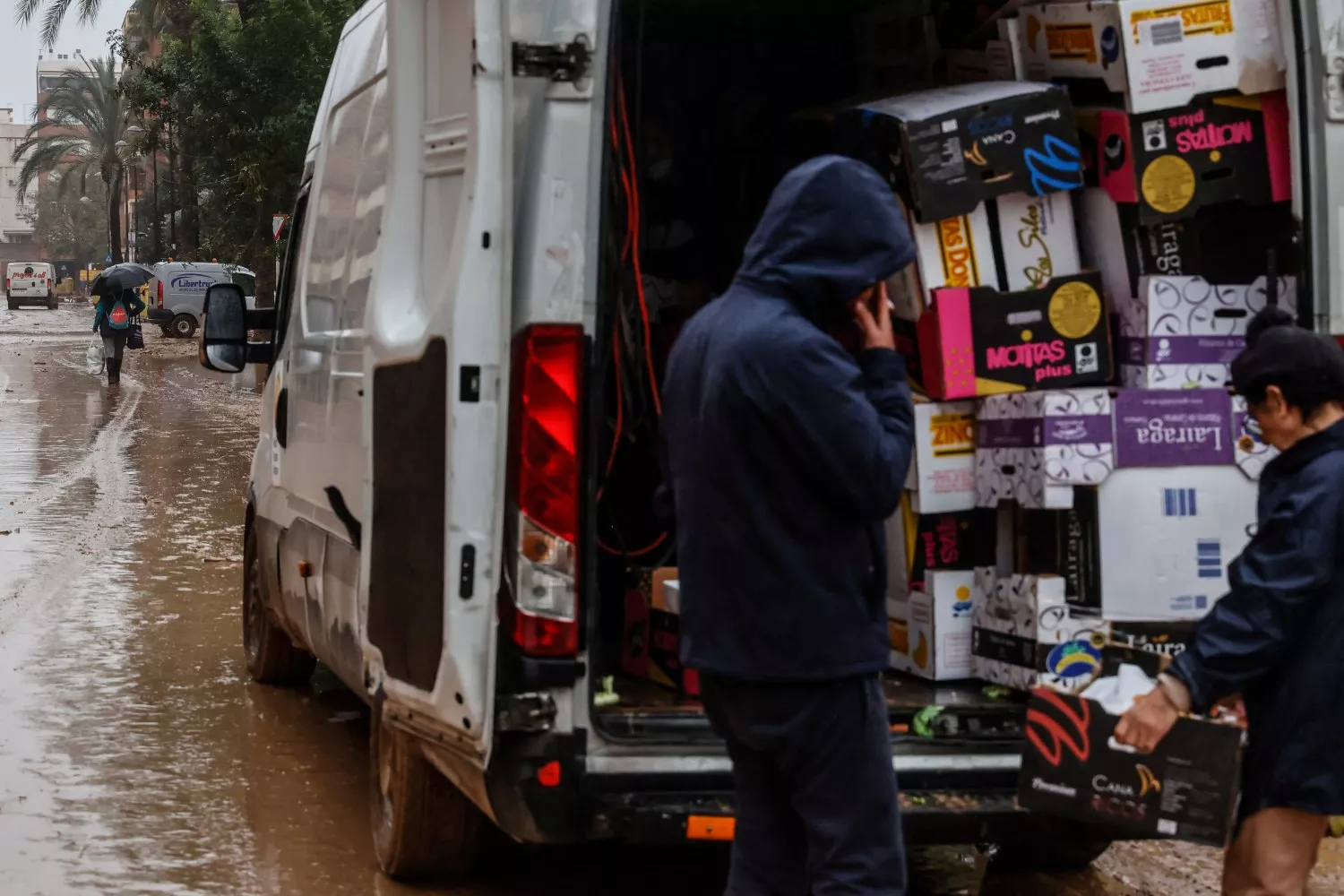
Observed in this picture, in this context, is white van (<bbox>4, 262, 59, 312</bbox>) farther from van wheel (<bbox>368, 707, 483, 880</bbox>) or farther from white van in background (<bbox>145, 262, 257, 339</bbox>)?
van wheel (<bbox>368, 707, 483, 880</bbox>)

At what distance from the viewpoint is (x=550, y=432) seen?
414 centimetres

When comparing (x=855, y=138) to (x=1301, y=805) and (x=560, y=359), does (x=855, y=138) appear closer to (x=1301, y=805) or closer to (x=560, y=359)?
(x=560, y=359)

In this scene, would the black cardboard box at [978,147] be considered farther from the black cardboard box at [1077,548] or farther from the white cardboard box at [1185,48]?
the black cardboard box at [1077,548]

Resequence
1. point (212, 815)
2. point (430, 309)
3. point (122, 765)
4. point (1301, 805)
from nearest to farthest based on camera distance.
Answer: point (1301, 805)
point (430, 309)
point (212, 815)
point (122, 765)

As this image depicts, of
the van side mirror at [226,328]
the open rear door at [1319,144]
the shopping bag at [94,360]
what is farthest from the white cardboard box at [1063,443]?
the shopping bag at [94,360]

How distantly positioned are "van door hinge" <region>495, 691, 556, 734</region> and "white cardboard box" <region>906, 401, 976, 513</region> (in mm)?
1406

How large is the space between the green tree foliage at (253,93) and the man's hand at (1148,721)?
17.9m

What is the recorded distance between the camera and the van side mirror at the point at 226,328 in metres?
6.73

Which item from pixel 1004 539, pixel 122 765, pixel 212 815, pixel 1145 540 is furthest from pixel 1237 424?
pixel 122 765

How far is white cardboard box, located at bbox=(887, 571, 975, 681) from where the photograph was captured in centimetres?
502

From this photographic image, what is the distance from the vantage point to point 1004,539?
16.8ft

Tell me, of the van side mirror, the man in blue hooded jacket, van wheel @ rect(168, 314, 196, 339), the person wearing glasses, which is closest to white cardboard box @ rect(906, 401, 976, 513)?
the person wearing glasses

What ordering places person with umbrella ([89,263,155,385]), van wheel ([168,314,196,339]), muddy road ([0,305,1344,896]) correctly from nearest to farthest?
muddy road ([0,305,1344,896]), person with umbrella ([89,263,155,385]), van wheel ([168,314,196,339])

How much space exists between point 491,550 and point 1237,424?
204 centimetres
